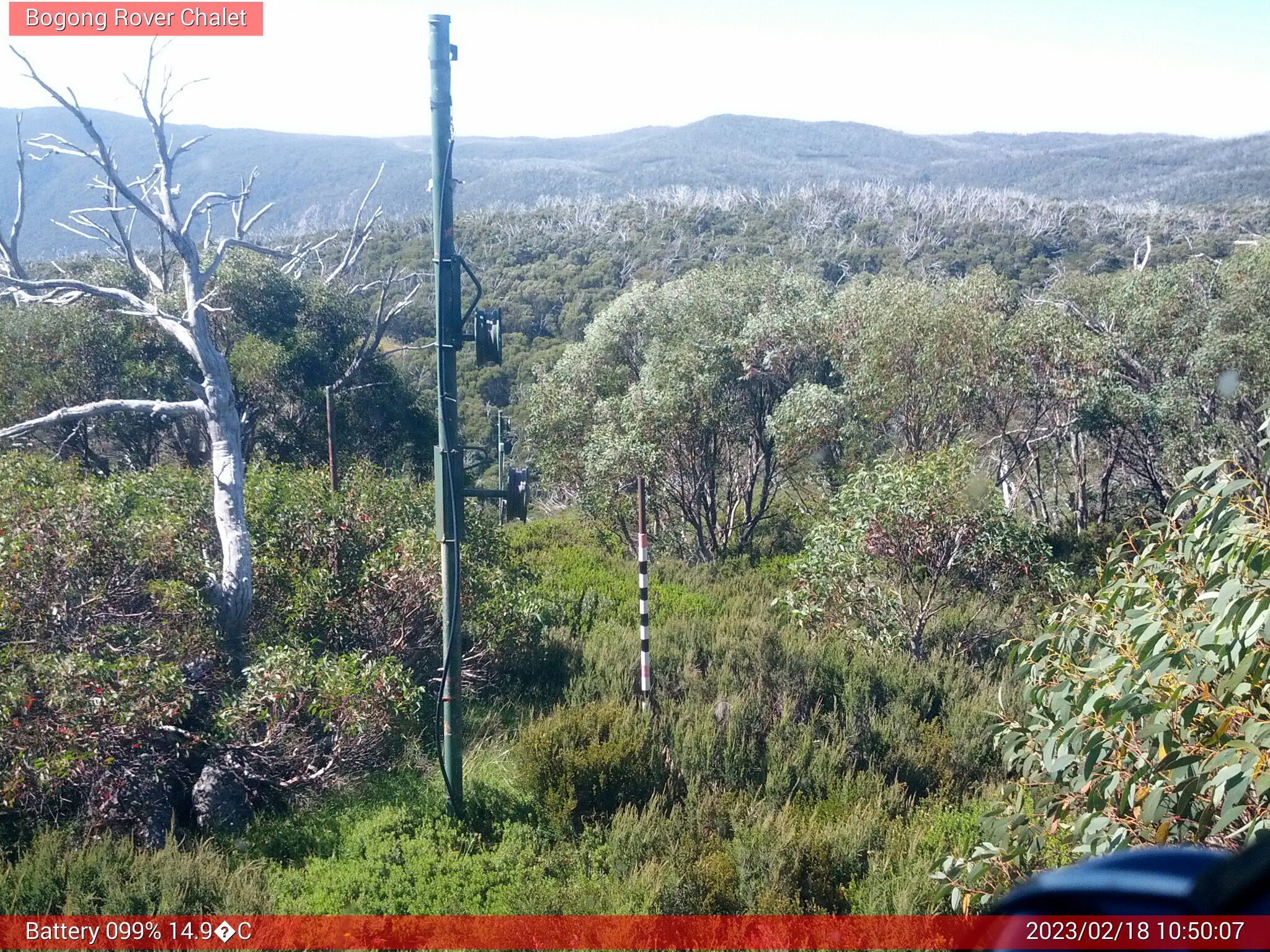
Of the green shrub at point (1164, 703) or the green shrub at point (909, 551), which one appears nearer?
the green shrub at point (1164, 703)

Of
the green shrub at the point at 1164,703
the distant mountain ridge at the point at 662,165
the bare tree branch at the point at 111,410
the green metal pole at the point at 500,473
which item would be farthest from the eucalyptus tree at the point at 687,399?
the distant mountain ridge at the point at 662,165

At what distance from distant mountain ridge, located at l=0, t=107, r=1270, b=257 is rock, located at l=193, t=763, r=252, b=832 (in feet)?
172

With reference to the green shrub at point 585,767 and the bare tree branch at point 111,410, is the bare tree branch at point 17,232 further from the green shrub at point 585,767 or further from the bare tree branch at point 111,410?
the green shrub at point 585,767

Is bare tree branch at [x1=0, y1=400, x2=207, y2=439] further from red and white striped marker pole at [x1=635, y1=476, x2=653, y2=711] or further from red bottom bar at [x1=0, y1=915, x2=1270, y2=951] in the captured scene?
red and white striped marker pole at [x1=635, y1=476, x2=653, y2=711]

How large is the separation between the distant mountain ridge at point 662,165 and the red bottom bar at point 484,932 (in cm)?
5391

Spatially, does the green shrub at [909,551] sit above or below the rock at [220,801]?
above

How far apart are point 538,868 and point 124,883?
2271mm

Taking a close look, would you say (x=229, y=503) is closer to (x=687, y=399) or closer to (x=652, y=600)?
(x=652, y=600)

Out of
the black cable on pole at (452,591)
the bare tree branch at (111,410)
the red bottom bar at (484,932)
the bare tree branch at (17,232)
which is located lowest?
the red bottom bar at (484,932)

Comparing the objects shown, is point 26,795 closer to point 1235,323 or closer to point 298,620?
point 298,620

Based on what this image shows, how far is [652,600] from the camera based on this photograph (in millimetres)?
12328

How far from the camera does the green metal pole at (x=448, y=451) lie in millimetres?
5848

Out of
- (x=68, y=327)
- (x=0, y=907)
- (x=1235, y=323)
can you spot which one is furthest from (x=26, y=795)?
(x=1235, y=323)

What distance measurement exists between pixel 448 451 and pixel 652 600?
6.83 metres
